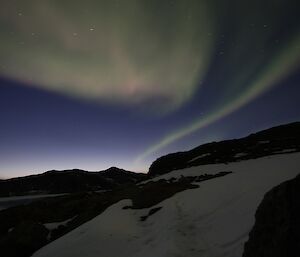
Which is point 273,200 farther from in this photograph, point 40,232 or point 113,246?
point 40,232

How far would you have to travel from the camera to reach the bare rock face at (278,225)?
29.6ft

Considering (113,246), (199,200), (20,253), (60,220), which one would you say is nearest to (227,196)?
(199,200)

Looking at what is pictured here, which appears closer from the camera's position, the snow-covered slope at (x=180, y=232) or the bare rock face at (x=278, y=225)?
the bare rock face at (x=278, y=225)

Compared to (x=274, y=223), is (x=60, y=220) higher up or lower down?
higher up

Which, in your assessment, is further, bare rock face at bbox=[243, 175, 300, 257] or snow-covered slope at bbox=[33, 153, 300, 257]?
snow-covered slope at bbox=[33, 153, 300, 257]

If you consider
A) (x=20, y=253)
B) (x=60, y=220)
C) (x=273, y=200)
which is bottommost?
(x=273, y=200)

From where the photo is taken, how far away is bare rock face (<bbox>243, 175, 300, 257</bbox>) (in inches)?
355

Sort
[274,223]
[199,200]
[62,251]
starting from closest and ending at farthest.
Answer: [274,223] < [62,251] < [199,200]

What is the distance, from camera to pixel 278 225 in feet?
31.8

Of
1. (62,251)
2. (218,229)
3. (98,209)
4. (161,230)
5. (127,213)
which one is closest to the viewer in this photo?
(218,229)

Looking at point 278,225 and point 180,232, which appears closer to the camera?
point 278,225

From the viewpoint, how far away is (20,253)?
2323 cm

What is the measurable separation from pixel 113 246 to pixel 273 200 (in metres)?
11.1

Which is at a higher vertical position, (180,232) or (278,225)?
(180,232)
